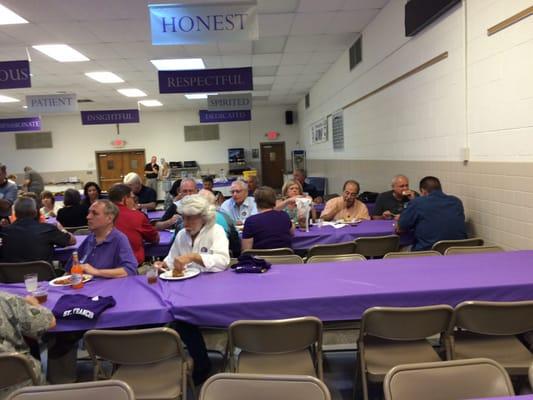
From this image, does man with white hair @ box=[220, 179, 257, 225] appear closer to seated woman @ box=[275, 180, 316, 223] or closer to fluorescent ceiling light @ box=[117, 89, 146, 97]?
seated woman @ box=[275, 180, 316, 223]

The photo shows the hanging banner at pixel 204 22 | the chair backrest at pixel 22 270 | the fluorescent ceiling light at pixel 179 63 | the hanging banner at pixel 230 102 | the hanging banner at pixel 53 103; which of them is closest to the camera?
the chair backrest at pixel 22 270

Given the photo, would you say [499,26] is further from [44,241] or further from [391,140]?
[44,241]

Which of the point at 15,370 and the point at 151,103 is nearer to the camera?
the point at 15,370

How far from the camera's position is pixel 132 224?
3.95 metres

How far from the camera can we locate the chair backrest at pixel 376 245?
3.97 m

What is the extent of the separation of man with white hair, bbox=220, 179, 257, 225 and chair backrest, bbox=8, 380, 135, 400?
352 centimetres

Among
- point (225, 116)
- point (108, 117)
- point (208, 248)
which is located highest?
point (108, 117)

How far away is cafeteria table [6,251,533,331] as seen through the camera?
7.57 ft

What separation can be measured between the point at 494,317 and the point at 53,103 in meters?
9.59

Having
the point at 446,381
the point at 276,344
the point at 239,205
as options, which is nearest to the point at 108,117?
the point at 239,205

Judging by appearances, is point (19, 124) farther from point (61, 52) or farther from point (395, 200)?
point (395, 200)

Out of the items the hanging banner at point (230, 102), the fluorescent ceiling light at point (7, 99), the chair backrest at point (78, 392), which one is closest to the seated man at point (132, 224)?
the chair backrest at point (78, 392)

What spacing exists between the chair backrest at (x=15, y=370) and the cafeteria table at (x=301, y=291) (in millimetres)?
331

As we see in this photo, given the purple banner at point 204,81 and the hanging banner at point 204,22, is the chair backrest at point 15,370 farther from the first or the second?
the purple banner at point 204,81
